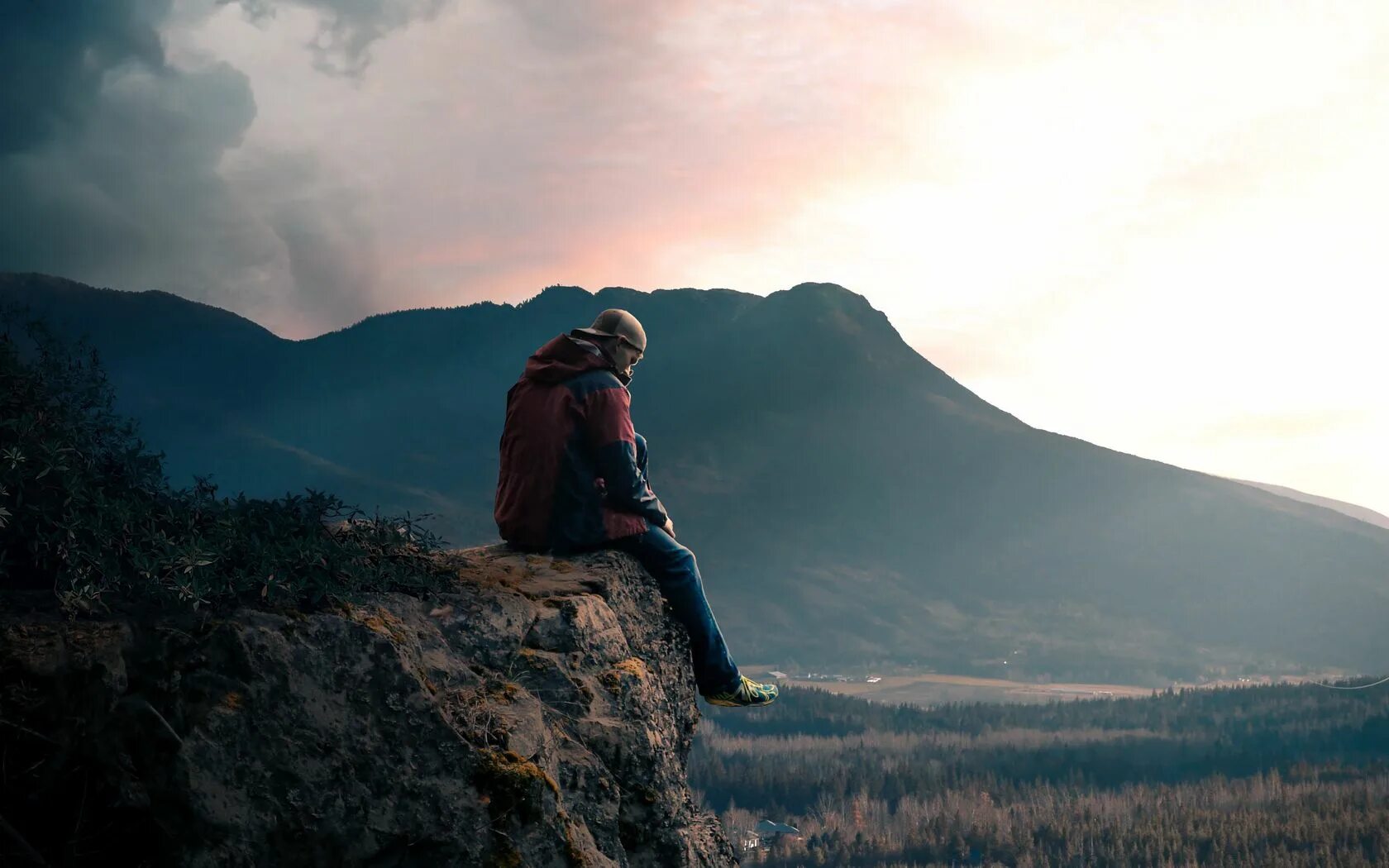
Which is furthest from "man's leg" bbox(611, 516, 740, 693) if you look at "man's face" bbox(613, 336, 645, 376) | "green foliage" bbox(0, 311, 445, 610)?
"green foliage" bbox(0, 311, 445, 610)

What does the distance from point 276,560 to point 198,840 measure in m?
1.40

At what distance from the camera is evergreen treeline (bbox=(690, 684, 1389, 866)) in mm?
100438

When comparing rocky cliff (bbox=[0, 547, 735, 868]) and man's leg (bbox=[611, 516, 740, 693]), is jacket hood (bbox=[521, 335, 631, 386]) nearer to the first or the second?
man's leg (bbox=[611, 516, 740, 693])

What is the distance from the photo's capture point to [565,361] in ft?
28.8

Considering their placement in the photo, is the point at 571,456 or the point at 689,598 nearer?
the point at 571,456

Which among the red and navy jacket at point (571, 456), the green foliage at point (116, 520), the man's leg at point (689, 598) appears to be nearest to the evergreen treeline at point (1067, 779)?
the man's leg at point (689, 598)

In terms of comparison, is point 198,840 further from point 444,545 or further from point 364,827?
point 444,545

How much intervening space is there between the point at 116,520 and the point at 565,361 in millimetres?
3687

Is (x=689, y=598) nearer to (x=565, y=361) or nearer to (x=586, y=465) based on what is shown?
(x=586, y=465)

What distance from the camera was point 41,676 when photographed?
5094mm

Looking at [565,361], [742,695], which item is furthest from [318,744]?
[742,695]

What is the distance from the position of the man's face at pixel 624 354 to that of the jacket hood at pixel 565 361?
0.23 feet

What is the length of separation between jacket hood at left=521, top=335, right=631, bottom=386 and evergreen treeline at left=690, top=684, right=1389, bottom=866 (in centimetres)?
9758

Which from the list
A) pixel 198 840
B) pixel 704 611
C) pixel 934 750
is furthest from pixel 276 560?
pixel 934 750
